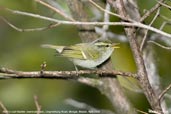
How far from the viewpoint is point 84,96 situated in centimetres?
449

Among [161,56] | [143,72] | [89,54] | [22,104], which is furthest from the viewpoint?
[22,104]

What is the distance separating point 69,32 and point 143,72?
7.53ft

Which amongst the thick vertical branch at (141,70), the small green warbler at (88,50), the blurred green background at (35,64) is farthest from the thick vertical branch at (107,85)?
Result: the blurred green background at (35,64)

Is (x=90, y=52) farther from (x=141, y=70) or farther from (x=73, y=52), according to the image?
(x=141, y=70)

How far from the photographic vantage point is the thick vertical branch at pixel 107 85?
277 cm

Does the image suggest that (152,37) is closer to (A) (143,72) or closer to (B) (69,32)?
(A) (143,72)

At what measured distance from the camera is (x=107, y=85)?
9.36 ft

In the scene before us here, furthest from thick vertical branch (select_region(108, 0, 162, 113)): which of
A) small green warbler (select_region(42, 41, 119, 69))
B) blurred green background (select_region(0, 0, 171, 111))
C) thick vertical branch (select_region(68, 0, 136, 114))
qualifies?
blurred green background (select_region(0, 0, 171, 111))

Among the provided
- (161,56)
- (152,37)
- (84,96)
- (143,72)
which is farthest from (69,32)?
(143,72)

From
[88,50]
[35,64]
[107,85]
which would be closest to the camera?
[107,85]

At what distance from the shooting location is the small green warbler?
2.89 m

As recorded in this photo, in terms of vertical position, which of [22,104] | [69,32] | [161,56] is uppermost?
[69,32]

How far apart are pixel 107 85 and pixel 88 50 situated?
0.29 meters

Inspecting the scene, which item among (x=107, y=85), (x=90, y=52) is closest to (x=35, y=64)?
(x=90, y=52)
